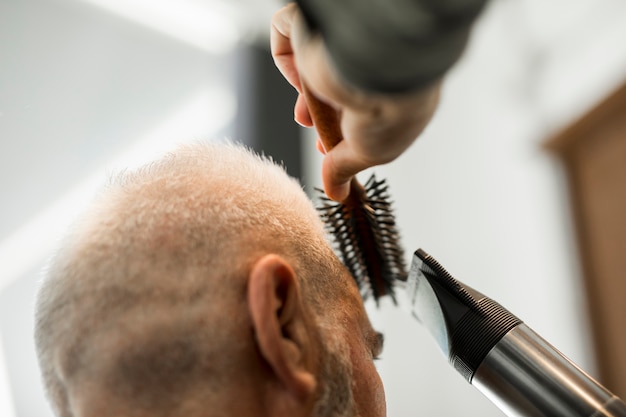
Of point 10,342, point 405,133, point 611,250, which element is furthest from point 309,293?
point 611,250

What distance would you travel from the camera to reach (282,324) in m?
0.48

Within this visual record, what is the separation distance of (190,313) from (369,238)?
0.95 feet

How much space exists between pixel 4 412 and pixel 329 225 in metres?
0.71

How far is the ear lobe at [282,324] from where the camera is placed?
453 mm

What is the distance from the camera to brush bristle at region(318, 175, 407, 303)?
654 mm

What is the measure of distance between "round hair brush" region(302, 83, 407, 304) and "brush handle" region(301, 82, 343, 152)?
0.17 meters

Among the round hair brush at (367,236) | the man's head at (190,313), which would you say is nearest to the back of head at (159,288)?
the man's head at (190,313)

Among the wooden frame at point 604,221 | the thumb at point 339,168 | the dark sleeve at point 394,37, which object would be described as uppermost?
the dark sleeve at point 394,37

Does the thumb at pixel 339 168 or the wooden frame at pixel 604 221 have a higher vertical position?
the thumb at pixel 339 168

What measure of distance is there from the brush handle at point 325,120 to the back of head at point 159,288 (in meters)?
0.12

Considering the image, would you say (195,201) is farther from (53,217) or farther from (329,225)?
(53,217)

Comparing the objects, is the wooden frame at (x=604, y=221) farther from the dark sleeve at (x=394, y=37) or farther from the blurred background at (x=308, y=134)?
the dark sleeve at (x=394, y=37)

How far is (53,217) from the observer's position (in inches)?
41.2

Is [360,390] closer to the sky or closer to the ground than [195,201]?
closer to the ground
